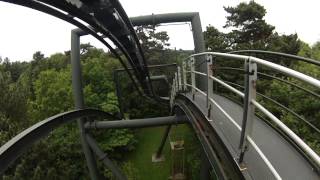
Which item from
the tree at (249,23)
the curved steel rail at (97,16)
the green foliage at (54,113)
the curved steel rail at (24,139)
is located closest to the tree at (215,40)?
the tree at (249,23)

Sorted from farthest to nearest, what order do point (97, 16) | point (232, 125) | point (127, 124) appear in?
point (127, 124)
point (97, 16)
point (232, 125)

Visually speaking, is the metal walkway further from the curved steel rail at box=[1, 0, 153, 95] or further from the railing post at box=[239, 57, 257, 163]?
the curved steel rail at box=[1, 0, 153, 95]

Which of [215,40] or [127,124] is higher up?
[215,40]

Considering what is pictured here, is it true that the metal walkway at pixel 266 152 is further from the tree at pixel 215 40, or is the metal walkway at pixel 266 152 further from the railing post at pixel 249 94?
the tree at pixel 215 40

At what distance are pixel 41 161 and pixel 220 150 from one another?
48.8ft

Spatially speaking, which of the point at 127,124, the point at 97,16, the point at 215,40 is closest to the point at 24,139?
the point at 97,16

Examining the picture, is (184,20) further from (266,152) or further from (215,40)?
(215,40)

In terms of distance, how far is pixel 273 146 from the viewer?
3.01 m

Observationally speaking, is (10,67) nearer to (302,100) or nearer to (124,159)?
(124,159)

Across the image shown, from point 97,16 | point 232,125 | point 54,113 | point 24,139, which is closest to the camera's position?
Answer: point 232,125

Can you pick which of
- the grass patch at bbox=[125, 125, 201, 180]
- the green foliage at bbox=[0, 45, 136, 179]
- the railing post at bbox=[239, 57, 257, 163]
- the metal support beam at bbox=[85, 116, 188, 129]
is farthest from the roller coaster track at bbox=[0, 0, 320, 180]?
the grass patch at bbox=[125, 125, 201, 180]

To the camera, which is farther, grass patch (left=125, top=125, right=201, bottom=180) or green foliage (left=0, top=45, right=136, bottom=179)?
grass patch (left=125, top=125, right=201, bottom=180)

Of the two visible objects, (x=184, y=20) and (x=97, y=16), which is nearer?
(x=97, y=16)

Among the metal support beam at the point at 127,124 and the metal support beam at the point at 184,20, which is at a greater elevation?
the metal support beam at the point at 184,20
